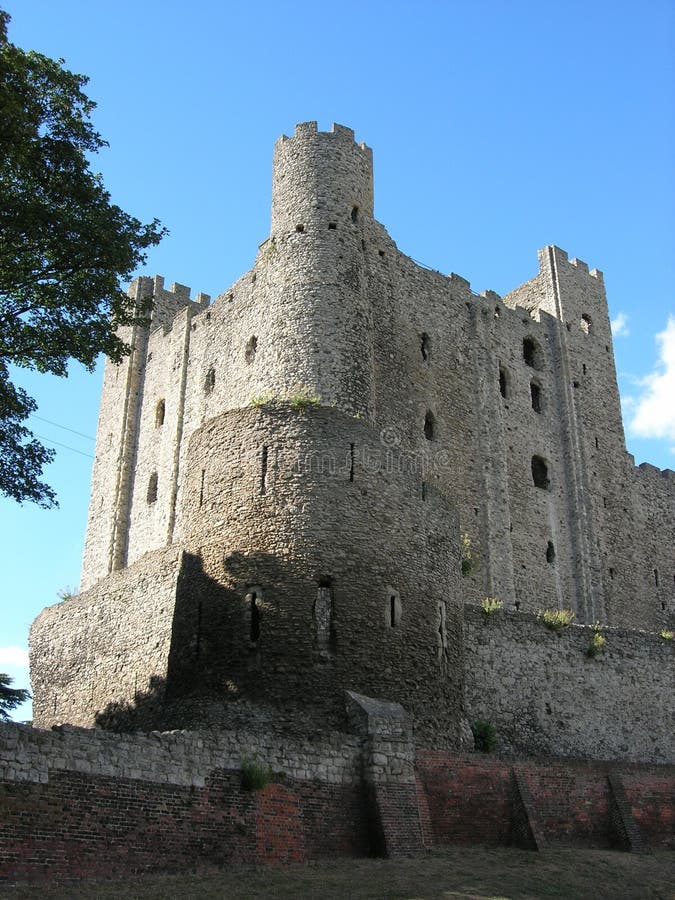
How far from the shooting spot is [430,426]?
115 ft

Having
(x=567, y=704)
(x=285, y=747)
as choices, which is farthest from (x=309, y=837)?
(x=567, y=704)

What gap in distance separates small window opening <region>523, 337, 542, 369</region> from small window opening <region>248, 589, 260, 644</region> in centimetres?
2341

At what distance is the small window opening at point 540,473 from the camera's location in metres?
39.0

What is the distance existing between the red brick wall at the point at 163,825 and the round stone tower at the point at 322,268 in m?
13.9

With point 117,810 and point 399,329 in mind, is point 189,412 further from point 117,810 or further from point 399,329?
point 117,810

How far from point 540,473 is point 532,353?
5386mm

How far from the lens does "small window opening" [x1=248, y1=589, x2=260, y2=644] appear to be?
20.4 metres

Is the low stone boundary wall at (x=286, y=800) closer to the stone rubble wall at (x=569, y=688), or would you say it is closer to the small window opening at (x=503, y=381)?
the stone rubble wall at (x=569, y=688)

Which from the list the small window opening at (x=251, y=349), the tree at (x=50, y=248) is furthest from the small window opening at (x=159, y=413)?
the tree at (x=50, y=248)

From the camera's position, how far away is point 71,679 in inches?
1098

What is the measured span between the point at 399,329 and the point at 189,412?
29.2 ft

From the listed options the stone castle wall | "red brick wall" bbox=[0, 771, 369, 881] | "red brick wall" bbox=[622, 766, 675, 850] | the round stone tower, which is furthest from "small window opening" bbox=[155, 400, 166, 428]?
"red brick wall" bbox=[0, 771, 369, 881]

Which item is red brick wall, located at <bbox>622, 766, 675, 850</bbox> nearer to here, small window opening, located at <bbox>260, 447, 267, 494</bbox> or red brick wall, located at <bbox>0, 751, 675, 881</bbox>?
red brick wall, located at <bbox>0, 751, 675, 881</bbox>

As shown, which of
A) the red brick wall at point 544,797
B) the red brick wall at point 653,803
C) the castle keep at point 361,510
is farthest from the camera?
the red brick wall at point 653,803
